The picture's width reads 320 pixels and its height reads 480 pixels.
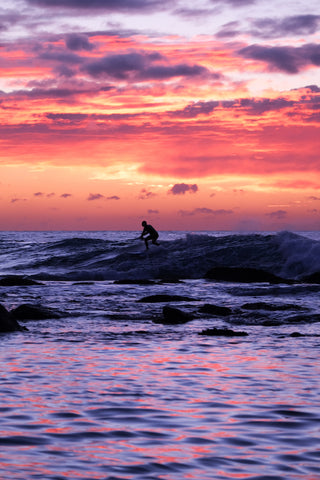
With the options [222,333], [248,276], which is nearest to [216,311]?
[222,333]

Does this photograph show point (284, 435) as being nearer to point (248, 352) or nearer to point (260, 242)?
point (248, 352)

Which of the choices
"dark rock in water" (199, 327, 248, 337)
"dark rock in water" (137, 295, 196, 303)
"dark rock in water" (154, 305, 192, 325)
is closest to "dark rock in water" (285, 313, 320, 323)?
"dark rock in water" (154, 305, 192, 325)

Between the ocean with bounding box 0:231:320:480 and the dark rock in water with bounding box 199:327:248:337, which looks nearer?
the ocean with bounding box 0:231:320:480

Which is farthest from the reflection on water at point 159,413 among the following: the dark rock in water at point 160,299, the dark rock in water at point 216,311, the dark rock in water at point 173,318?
the dark rock in water at point 160,299

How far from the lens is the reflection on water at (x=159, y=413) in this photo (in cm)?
514

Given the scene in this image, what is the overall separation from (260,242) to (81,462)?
118ft

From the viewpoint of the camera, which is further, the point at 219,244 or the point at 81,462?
the point at 219,244

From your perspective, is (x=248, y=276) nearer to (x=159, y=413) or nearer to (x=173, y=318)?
(x=173, y=318)

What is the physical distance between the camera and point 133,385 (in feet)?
26.2

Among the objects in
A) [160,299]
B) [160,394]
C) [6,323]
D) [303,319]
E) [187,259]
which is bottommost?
[303,319]

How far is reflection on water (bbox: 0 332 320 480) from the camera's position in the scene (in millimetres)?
5141

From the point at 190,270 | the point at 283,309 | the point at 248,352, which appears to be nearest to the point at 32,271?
the point at 190,270

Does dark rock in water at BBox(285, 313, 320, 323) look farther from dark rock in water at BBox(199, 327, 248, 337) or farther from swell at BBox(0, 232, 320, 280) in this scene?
swell at BBox(0, 232, 320, 280)

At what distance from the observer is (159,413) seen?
6727 millimetres
